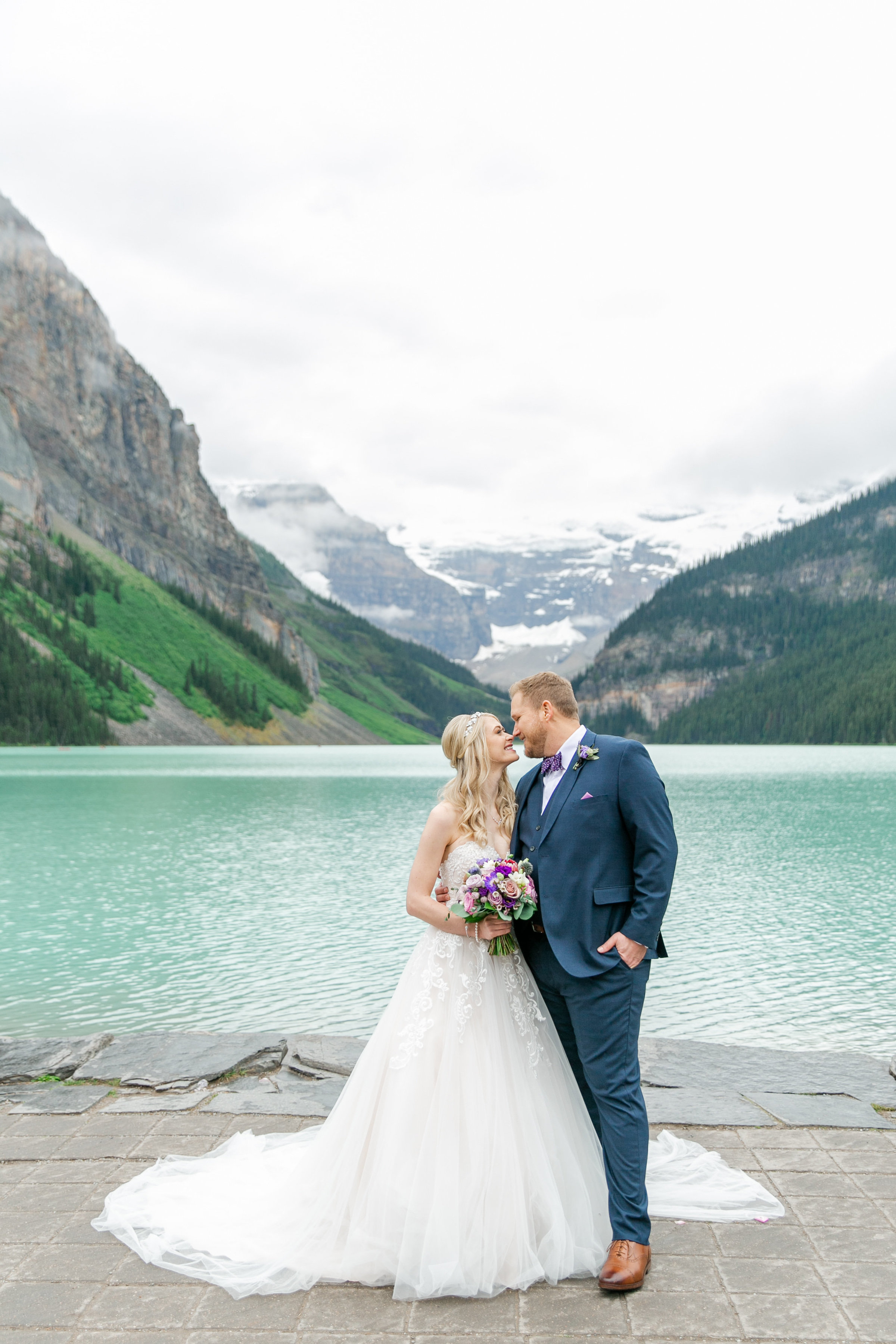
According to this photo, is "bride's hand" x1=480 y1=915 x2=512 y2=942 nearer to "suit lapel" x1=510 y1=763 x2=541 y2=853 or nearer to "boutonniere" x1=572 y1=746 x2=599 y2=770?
"suit lapel" x1=510 y1=763 x2=541 y2=853

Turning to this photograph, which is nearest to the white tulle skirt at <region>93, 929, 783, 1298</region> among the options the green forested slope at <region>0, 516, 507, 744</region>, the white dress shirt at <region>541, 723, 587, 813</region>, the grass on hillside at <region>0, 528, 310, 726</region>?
the white dress shirt at <region>541, 723, 587, 813</region>

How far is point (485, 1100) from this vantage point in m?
5.55

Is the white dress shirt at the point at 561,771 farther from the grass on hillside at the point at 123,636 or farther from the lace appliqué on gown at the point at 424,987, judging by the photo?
the grass on hillside at the point at 123,636

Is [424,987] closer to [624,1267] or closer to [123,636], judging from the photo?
[624,1267]

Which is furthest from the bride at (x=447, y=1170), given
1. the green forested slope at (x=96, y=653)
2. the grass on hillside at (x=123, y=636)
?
the grass on hillside at (x=123, y=636)

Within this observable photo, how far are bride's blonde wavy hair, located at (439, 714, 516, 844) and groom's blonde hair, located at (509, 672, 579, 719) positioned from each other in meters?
0.27

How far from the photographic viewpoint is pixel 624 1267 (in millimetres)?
5027

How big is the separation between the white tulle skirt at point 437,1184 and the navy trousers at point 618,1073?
287 mm

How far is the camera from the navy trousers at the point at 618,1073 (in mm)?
5273

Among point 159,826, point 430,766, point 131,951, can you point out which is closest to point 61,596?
point 430,766

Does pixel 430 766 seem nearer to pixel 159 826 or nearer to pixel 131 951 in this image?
pixel 159 826

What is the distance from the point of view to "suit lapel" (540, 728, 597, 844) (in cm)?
562

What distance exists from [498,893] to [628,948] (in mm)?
783

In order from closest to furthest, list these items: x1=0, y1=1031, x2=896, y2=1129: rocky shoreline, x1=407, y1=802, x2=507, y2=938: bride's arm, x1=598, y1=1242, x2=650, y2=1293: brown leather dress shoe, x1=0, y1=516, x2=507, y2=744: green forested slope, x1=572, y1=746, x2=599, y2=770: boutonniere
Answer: x1=598, y1=1242, x2=650, y2=1293: brown leather dress shoe → x1=572, y1=746, x2=599, y2=770: boutonniere → x1=407, y1=802, x2=507, y2=938: bride's arm → x1=0, y1=1031, x2=896, y2=1129: rocky shoreline → x1=0, y1=516, x2=507, y2=744: green forested slope
